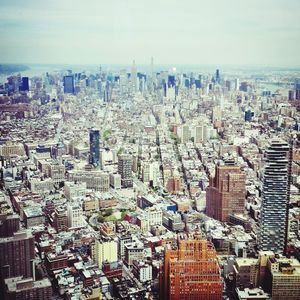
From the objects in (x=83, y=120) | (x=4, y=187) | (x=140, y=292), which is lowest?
(x=140, y=292)

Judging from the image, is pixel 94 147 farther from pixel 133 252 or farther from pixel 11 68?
pixel 133 252

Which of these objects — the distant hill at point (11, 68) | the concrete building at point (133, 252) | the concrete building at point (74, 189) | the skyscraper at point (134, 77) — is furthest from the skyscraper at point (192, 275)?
the skyscraper at point (134, 77)

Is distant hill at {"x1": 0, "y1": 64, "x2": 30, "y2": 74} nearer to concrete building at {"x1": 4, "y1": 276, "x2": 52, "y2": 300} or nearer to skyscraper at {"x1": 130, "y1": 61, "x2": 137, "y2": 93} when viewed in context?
skyscraper at {"x1": 130, "y1": 61, "x2": 137, "y2": 93}

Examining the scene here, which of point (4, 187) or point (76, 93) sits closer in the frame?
point (4, 187)

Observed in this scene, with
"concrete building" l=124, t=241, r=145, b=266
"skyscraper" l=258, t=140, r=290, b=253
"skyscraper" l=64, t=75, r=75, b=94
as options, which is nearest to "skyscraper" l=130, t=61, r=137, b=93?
"skyscraper" l=64, t=75, r=75, b=94

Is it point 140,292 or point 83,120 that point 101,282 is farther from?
point 83,120

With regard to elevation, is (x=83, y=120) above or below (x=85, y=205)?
above

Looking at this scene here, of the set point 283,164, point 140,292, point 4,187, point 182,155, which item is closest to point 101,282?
point 140,292
